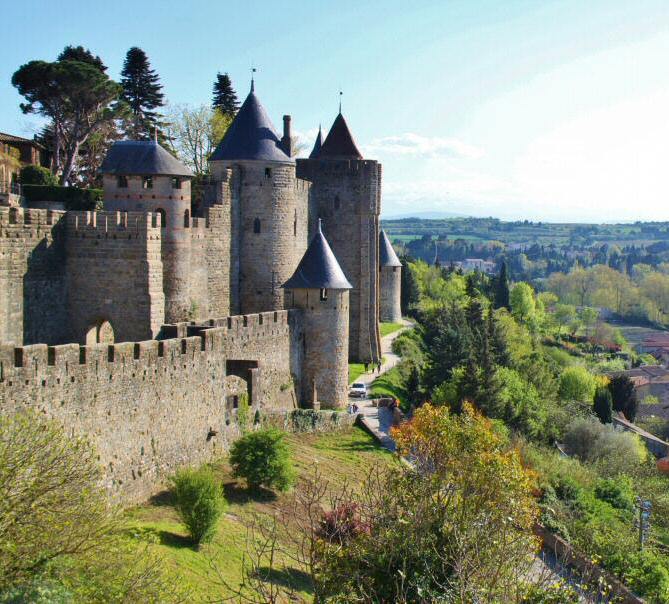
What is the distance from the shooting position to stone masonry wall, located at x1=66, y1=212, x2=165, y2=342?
2750 centimetres

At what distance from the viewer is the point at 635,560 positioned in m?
31.0

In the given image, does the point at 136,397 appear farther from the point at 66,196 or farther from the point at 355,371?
the point at 355,371

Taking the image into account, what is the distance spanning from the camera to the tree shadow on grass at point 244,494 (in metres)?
25.6

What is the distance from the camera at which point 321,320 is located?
3762 centimetres

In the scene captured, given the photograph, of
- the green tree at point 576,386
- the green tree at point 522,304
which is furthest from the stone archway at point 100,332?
the green tree at point 522,304

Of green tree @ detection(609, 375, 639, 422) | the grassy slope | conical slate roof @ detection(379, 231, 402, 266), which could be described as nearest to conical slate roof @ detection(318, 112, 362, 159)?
conical slate roof @ detection(379, 231, 402, 266)

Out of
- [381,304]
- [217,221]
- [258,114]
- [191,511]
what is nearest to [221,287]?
[217,221]

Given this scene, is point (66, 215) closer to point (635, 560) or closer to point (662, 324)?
point (635, 560)

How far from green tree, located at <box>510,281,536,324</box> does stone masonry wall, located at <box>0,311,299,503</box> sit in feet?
230

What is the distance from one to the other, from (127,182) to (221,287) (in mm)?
7402

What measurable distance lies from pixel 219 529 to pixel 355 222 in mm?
26784

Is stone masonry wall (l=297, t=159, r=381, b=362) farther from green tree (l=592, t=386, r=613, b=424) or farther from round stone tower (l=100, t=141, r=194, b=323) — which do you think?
green tree (l=592, t=386, r=613, b=424)

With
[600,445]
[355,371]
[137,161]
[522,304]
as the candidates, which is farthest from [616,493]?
[522,304]

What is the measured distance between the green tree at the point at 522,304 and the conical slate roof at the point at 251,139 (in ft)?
200
